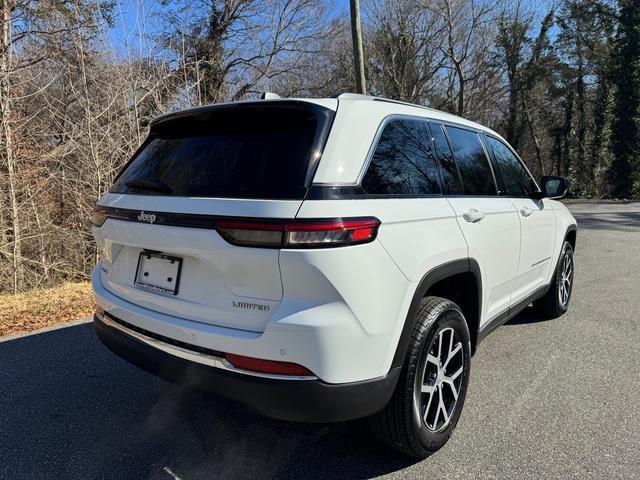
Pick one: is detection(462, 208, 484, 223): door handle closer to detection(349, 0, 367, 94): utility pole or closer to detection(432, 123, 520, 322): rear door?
detection(432, 123, 520, 322): rear door

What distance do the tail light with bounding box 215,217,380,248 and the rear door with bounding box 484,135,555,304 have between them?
6.70 feet

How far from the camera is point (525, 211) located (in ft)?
12.3

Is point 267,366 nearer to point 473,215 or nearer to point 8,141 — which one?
point 473,215

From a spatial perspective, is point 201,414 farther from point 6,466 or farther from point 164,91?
point 164,91

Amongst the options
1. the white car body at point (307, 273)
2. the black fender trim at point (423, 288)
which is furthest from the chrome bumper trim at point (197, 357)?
the black fender trim at point (423, 288)

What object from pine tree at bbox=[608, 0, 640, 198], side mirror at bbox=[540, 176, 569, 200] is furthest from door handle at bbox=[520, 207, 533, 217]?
pine tree at bbox=[608, 0, 640, 198]

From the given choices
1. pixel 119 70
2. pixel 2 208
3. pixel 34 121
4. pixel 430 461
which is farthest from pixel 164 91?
pixel 430 461

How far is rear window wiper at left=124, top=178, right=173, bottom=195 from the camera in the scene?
2.39 metres

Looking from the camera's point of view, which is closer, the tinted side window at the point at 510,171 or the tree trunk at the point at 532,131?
the tinted side window at the point at 510,171

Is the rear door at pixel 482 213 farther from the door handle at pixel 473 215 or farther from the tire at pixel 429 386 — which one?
the tire at pixel 429 386

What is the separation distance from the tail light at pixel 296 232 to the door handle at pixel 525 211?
216 cm

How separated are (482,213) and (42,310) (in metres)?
5.04

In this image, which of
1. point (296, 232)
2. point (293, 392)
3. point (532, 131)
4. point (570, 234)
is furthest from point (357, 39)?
point (532, 131)

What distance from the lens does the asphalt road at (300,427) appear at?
245 cm
